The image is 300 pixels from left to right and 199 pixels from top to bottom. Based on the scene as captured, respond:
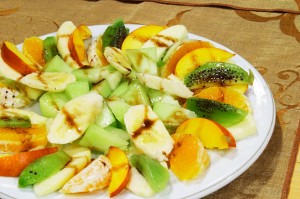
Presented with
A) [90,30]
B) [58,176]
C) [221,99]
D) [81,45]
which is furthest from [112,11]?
[58,176]

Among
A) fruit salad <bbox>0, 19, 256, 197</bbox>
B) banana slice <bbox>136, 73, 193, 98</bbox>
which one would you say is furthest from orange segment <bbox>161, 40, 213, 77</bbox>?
banana slice <bbox>136, 73, 193, 98</bbox>

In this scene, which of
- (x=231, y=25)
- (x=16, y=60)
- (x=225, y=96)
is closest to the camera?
(x=225, y=96)

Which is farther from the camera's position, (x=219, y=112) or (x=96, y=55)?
(x=96, y=55)

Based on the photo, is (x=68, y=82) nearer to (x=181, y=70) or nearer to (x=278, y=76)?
(x=181, y=70)

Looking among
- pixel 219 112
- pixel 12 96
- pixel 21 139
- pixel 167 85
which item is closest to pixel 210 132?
pixel 219 112

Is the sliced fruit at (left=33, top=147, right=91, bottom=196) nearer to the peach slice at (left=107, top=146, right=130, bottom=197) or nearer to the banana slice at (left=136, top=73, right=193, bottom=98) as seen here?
the peach slice at (left=107, top=146, right=130, bottom=197)

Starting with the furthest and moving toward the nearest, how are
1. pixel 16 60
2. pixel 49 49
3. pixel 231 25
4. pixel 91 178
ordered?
pixel 231 25, pixel 49 49, pixel 16 60, pixel 91 178

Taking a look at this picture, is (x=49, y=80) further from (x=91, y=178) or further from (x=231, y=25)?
(x=231, y=25)
